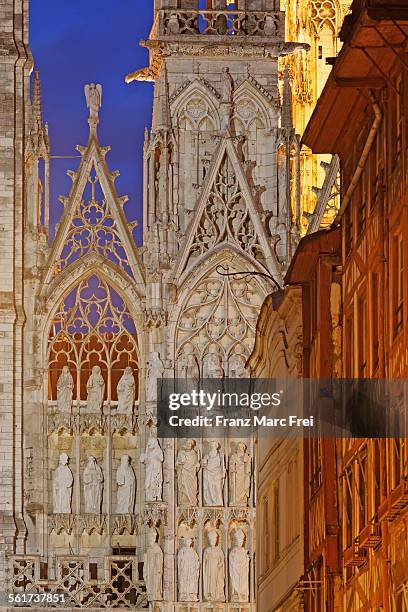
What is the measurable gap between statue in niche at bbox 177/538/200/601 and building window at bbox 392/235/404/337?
1582cm

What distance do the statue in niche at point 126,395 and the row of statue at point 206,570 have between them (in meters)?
2.12

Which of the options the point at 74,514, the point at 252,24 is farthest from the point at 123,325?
the point at 252,24

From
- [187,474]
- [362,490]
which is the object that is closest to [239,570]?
[187,474]

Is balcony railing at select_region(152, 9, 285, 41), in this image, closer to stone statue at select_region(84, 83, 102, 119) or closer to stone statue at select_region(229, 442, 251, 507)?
stone statue at select_region(84, 83, 102, 119)

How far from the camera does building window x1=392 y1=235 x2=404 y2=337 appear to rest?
17531 mm

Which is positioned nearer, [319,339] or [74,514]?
[319,339]

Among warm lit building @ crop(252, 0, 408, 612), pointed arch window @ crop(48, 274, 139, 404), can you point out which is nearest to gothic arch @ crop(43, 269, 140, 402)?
pointed arch window @ crop(48, 274, 139, 404)

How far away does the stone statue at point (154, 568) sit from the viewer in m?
32.8

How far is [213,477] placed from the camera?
110ft

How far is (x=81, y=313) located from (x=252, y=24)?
5316 mm

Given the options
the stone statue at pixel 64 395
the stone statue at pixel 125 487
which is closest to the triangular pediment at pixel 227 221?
the stone statue at pixel 64 395

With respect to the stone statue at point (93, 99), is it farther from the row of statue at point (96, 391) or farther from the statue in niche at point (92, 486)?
the statue in niche at point (92, 486)

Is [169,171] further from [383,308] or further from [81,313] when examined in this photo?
[383,308]

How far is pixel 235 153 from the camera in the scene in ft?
112
